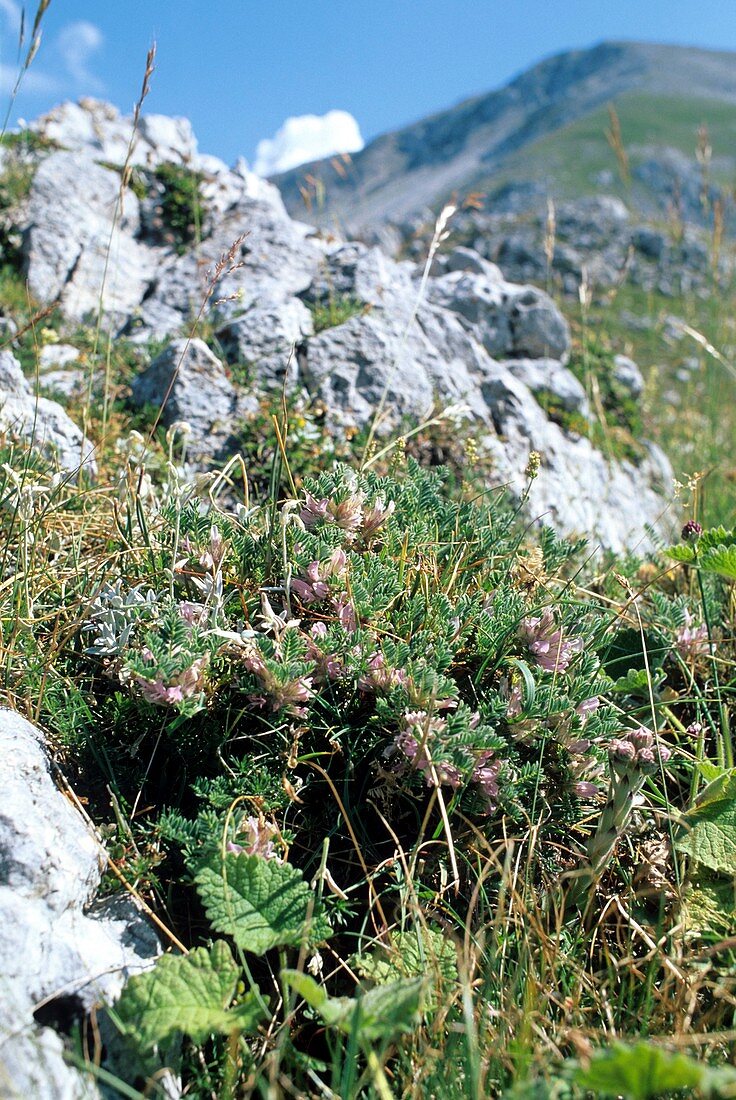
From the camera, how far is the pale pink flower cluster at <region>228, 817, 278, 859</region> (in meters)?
2.14

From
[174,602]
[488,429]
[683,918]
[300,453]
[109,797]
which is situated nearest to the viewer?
[683,918]

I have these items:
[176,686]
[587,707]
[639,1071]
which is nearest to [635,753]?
[587,707]

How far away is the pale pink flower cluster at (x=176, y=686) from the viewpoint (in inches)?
87.4

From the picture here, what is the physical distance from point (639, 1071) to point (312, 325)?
4909mm

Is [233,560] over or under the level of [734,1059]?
over

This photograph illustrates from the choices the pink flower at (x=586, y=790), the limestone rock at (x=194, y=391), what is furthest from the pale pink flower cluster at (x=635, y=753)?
the limestone rock at (x=194, y=391)

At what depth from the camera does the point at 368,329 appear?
5281 millimetres

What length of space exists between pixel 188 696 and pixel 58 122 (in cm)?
958

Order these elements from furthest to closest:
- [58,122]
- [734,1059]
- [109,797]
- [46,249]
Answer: [58,122] → [46,249] → [109,797] → [734,1059]

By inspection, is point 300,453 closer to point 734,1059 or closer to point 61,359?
point 61,359

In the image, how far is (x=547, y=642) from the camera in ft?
8.59

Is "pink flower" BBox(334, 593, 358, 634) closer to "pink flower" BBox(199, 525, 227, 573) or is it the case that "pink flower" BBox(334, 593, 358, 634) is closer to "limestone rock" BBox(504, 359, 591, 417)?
"pink flower" BBox(199, 525, 227, 573)

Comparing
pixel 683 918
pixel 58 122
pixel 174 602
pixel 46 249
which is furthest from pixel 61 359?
pixel 58 122

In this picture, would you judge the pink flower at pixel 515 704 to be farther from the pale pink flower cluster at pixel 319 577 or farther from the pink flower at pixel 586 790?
the pale pink flower cluster at pixel 319 577
